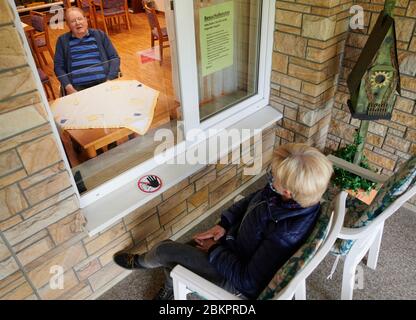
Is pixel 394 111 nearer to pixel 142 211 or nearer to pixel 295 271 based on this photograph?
pixel 295 271

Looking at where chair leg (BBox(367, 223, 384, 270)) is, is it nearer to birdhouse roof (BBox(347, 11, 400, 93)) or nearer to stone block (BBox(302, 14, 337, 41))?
birdhouse roof (BBox(347, 11, 400, 93))

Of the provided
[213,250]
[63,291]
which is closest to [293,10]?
[213,250]

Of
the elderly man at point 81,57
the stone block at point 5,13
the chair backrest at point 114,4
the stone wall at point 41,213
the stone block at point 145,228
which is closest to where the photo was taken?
the stone block at point 5,13

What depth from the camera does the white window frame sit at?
4.90 ft

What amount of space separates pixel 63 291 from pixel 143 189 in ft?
1.90

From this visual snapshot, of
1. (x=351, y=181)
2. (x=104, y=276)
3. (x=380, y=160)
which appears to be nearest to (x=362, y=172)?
(x=351, y=181)

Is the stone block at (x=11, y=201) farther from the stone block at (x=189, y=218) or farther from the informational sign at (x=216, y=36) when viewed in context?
the informational sign at (x=216, y=36)

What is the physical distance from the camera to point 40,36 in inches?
171

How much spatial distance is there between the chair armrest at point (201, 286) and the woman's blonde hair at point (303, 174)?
1.27 feet

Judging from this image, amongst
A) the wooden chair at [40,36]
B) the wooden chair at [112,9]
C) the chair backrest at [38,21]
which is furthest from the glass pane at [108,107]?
the wooden chair at [112,9]

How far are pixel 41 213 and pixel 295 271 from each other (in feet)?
3.04

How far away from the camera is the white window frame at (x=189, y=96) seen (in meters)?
1.49

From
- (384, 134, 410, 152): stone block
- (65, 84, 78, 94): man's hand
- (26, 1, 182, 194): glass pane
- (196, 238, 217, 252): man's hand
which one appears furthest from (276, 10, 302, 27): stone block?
(65, 84, 78, 94): man's hand

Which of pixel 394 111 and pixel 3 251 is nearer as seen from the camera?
pixel 3 251
